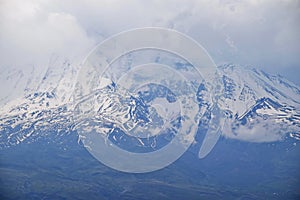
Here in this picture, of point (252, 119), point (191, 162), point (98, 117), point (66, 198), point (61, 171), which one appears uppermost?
point (252, 119)

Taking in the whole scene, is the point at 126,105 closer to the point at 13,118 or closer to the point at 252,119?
the point at 13,118

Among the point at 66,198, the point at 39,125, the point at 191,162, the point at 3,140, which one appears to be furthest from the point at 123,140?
the point at 39,125

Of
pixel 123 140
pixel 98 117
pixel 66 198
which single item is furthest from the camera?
pixel 98 117

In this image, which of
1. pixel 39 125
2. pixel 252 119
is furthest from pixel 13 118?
pixel 252 119

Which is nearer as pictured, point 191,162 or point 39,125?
point 191,162

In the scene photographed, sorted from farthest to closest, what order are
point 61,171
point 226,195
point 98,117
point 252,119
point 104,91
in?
point 252,119 → point 104,91 → point 98,117 → point 61,171 → point 226,195

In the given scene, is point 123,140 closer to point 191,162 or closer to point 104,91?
point 191,162

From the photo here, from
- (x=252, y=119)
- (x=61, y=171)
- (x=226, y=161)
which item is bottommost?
(x=61, y=171)

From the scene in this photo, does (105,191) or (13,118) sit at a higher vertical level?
(13,118)

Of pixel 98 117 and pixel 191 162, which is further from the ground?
pixel 98 117
